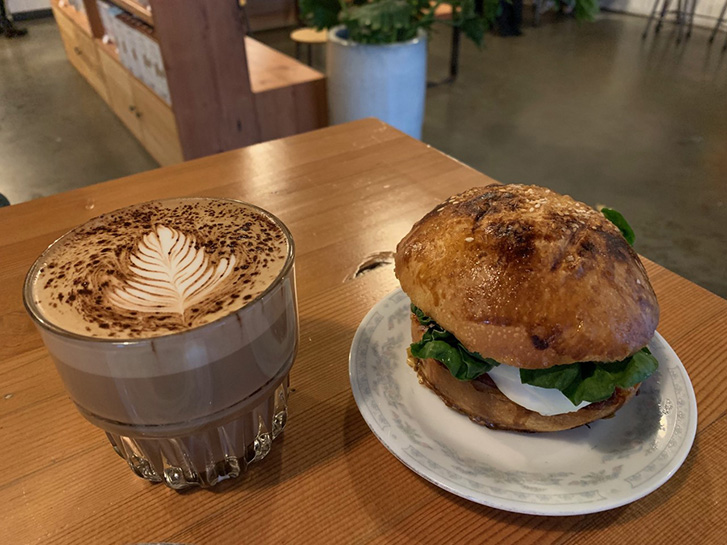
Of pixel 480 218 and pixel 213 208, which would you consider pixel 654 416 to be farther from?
pixel 213 208

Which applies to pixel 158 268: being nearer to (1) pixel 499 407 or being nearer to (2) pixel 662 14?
(1) pixel 499 407

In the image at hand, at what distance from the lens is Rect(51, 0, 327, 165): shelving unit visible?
8.47 feet

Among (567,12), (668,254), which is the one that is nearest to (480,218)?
(668,254)

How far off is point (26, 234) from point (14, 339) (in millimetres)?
380

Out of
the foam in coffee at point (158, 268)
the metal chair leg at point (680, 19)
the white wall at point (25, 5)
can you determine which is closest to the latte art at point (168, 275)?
the foam in coffee at point (158, 268)

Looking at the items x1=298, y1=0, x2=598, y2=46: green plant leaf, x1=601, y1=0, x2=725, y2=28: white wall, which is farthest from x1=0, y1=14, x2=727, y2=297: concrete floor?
x1=298, y1=0, x2=598, y2=46: green plant leaf

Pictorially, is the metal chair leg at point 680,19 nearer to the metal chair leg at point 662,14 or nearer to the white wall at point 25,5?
the metal chair leg at point 662,14

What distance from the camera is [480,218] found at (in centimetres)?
78

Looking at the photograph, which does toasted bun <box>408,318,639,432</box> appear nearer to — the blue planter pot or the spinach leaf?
the spinach leaf

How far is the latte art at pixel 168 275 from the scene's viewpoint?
60cm

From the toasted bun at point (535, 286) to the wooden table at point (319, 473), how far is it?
0.63 feet

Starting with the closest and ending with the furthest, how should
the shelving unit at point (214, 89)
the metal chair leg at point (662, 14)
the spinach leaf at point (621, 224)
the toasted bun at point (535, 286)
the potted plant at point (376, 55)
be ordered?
the toasted bun at point (535, 286) < the spinach leaf at point (621, 224) < the shelving unit at point (214, 89) < the potted plant at point (376, 55) < the metal chair leg at point (662, 14)

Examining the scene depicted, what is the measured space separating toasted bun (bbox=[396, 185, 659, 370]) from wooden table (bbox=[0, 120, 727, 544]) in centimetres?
19

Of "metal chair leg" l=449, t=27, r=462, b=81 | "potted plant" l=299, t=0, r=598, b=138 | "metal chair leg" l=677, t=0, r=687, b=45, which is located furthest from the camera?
"metal chair leg" l=677, t=0, r=687, b=45
